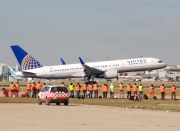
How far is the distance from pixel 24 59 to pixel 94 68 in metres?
15.0

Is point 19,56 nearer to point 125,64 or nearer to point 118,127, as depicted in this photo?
point 125,64

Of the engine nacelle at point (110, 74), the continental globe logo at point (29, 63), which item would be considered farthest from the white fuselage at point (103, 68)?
the continental globe logo at point (29, 63)

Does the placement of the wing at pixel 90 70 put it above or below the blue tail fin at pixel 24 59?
below

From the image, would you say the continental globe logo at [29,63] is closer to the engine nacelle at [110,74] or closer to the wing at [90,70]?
the wing at [90,70]

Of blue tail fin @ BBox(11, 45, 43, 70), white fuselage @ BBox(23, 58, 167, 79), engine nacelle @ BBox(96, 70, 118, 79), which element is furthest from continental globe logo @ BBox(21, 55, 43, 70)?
engine nacelle @ BBox(96, 70, 118, 79)

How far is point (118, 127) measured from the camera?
23766mm

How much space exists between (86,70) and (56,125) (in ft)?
227

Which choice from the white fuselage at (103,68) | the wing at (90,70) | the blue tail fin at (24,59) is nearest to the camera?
the white fuselage at (103,68)

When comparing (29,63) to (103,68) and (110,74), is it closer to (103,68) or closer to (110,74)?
(103,68)

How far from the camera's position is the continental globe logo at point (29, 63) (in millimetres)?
98425

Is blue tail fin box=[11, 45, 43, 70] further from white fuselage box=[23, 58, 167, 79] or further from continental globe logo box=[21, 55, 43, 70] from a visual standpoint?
white fuselage box=[23, 58, 167, 79]

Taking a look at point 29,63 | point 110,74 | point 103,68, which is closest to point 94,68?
point 103,68

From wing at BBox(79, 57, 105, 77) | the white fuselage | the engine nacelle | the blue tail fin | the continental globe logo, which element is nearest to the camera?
the white fuselage

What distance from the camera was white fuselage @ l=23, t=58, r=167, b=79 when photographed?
300 ft
